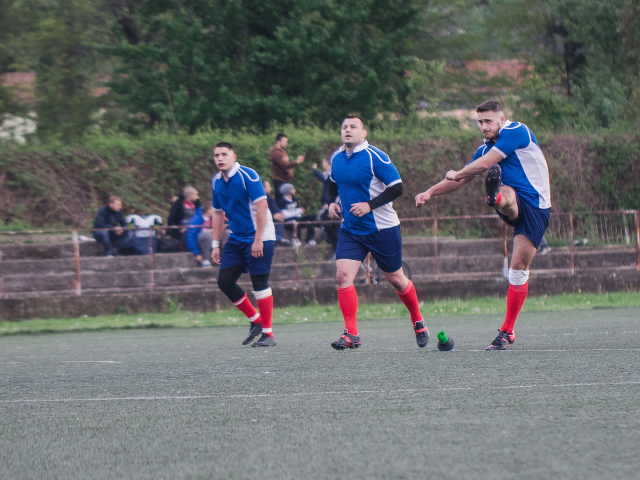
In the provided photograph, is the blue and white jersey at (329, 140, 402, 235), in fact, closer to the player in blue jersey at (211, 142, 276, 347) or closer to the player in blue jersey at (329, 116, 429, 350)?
the player in blue jersey at (329, 116, 429, 350)

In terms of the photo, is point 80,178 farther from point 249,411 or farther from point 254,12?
point 249,411

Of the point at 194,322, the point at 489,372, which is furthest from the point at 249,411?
the point at 194,322

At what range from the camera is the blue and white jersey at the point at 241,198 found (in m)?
8.78

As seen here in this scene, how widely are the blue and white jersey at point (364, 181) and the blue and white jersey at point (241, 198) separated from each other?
4.38ft

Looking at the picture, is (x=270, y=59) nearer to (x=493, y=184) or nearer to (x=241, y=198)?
(x=241, y=198)

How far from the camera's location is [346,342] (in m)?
7.49

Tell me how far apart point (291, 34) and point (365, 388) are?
22.0 meters

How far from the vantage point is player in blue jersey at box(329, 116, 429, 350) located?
7547 millimetres

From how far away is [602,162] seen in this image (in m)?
22.2

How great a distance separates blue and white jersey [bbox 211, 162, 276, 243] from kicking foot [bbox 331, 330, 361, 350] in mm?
1600

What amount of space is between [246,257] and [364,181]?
1991mm

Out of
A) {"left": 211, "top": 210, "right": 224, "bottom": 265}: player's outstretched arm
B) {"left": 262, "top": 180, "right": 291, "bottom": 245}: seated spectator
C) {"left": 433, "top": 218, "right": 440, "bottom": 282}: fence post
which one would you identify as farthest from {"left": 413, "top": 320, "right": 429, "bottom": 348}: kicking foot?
{"left": 433, "top": 218, "right": 440, "bottom": 282}: fence post

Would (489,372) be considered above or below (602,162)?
below

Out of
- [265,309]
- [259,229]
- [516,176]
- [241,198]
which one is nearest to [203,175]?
[265,309]
